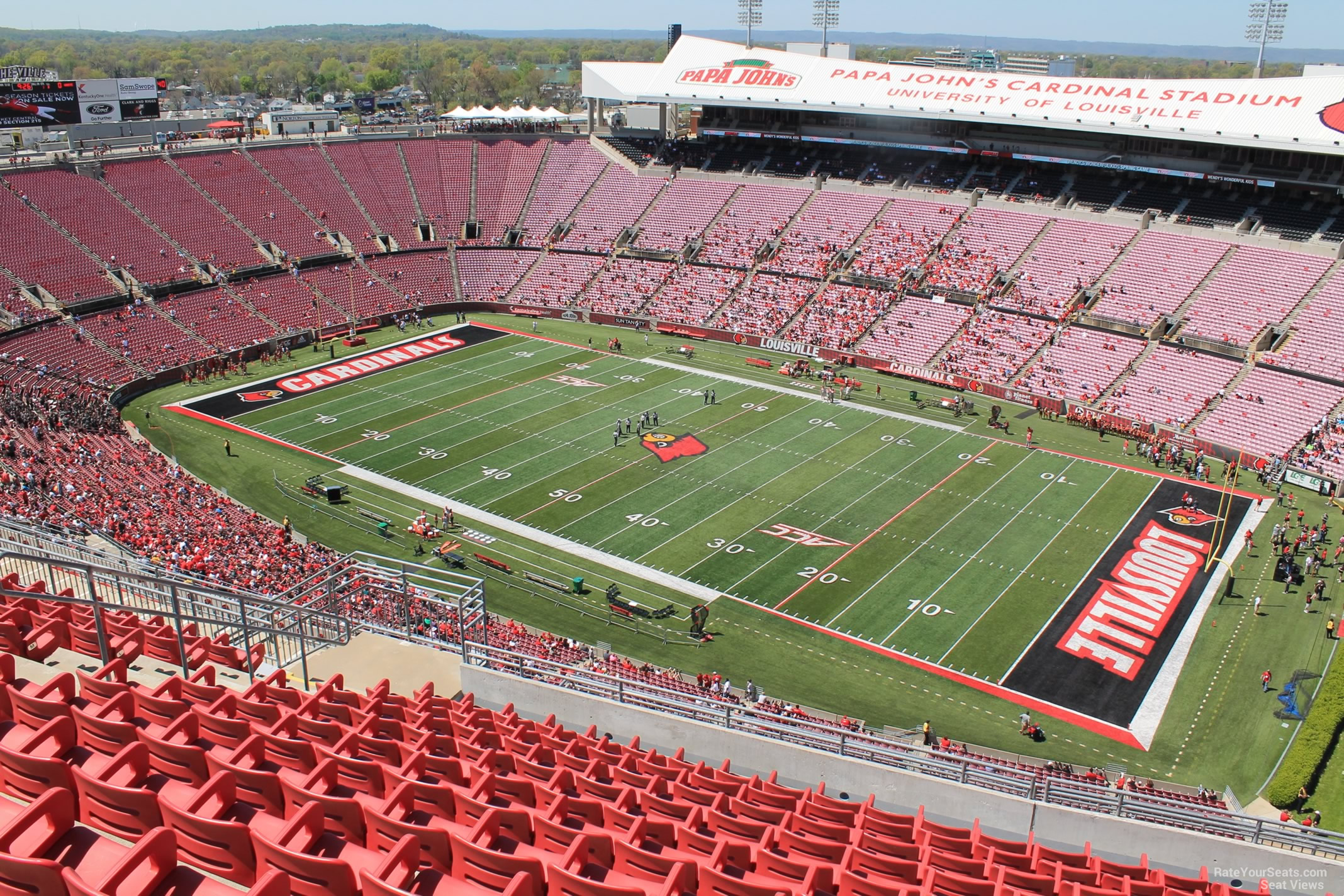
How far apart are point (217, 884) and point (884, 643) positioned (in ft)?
76.5

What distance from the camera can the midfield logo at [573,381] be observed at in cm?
5072

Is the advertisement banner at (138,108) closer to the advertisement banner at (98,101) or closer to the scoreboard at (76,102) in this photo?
the scoreboard at (76,102)

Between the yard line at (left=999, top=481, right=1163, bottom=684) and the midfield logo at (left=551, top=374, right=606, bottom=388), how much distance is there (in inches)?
963

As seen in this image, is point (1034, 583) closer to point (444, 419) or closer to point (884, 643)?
point (884, 643)

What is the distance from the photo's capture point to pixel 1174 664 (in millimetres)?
28469

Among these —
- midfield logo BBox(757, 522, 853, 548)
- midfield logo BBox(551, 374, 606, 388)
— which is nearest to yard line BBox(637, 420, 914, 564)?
midfield logo BBox(757, 522, 853, 548)

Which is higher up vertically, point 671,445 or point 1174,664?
point 671,445

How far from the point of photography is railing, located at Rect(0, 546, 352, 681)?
15.3 m

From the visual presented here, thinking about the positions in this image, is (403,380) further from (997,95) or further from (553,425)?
(997,95)

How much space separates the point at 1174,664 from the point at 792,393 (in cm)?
2430

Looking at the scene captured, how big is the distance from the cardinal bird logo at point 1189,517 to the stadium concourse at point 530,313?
250 inches

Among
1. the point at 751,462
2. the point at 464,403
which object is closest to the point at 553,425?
the point at 464,403

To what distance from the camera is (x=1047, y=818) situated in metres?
14.8

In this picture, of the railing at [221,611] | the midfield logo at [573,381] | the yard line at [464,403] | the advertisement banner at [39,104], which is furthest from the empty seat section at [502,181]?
the railing at [221,611]
